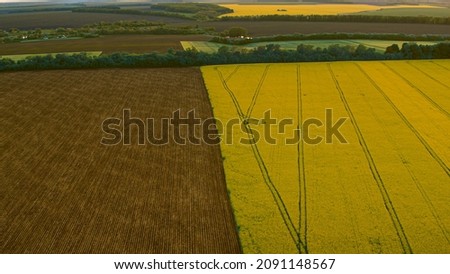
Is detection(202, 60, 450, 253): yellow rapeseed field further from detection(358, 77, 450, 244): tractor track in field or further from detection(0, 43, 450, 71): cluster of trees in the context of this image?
detection(0, 43, 450, 71): cluster of trees

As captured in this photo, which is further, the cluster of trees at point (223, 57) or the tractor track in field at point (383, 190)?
the cluster of trees at point (223, 57)

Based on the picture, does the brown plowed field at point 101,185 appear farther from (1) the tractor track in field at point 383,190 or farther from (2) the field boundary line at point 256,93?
(1) the tractor track in field at point 383,190

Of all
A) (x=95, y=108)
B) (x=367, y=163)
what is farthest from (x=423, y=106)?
(x=95, y=108)

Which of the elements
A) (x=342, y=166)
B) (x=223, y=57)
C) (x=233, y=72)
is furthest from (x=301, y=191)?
(x=223, y=57)

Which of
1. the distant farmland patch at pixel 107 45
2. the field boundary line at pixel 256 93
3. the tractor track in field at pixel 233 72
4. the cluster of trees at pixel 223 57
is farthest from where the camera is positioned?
the distant farmland patch at pixel 107 45

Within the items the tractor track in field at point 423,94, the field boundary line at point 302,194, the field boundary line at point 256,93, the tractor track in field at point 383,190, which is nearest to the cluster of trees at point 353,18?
the tractor track in field at point 423,94

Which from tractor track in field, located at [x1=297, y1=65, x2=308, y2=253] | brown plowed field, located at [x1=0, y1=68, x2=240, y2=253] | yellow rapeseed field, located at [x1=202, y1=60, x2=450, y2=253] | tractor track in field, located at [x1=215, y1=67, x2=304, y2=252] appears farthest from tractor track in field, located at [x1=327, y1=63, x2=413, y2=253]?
brown plowed field, located at [x1=0, y1=68, x2=240, y2=253]

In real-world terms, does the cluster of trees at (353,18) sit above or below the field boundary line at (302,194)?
above
